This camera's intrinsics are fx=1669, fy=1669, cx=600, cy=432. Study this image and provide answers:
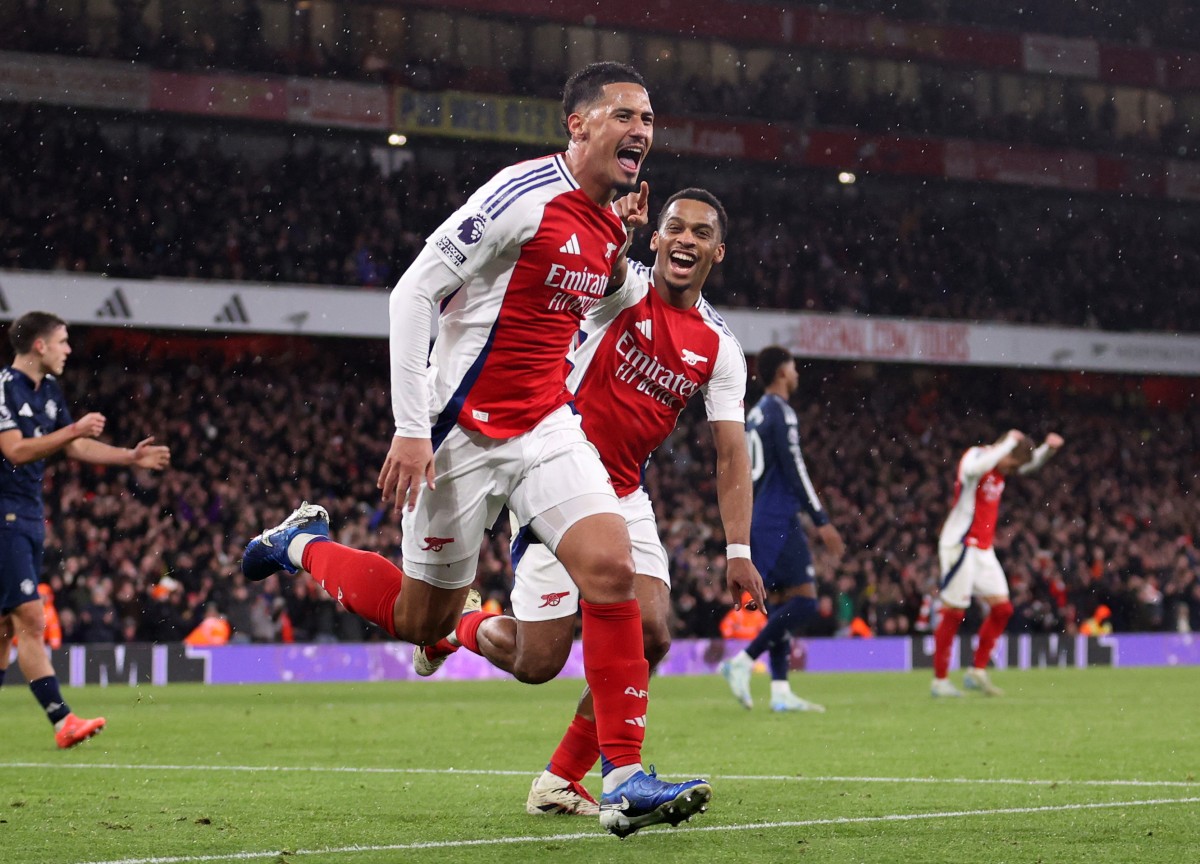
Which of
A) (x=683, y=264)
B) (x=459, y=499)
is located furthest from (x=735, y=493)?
(x=459, y=499)

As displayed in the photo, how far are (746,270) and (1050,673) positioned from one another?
11.9 meters

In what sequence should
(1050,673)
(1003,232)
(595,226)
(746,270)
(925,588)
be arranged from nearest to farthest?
(595,226) → (1050,673) → (925,588) → (746,270) → (1003,232)

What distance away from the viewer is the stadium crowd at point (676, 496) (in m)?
19.4

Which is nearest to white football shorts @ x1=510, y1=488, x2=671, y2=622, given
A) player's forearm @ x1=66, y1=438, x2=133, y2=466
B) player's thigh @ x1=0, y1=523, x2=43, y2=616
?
player's forearm @ x1=66, y1=438, x2=133, y2=466

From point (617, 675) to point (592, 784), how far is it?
1946mm

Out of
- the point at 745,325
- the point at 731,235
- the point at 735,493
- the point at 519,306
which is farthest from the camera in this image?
the point at 731,235

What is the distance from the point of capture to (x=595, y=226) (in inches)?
195

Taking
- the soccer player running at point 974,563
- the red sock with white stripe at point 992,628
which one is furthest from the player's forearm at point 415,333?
the red sock with white stripe at point 992,628

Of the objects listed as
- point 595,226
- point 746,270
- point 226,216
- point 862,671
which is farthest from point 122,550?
point 595,226

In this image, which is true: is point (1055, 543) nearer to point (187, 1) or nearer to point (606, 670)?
point (187, 1)

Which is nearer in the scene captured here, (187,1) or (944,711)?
(944,711)

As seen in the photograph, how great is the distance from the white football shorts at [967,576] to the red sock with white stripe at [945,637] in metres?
0.08

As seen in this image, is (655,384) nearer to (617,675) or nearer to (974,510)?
(617,675)

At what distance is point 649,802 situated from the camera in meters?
4.28
